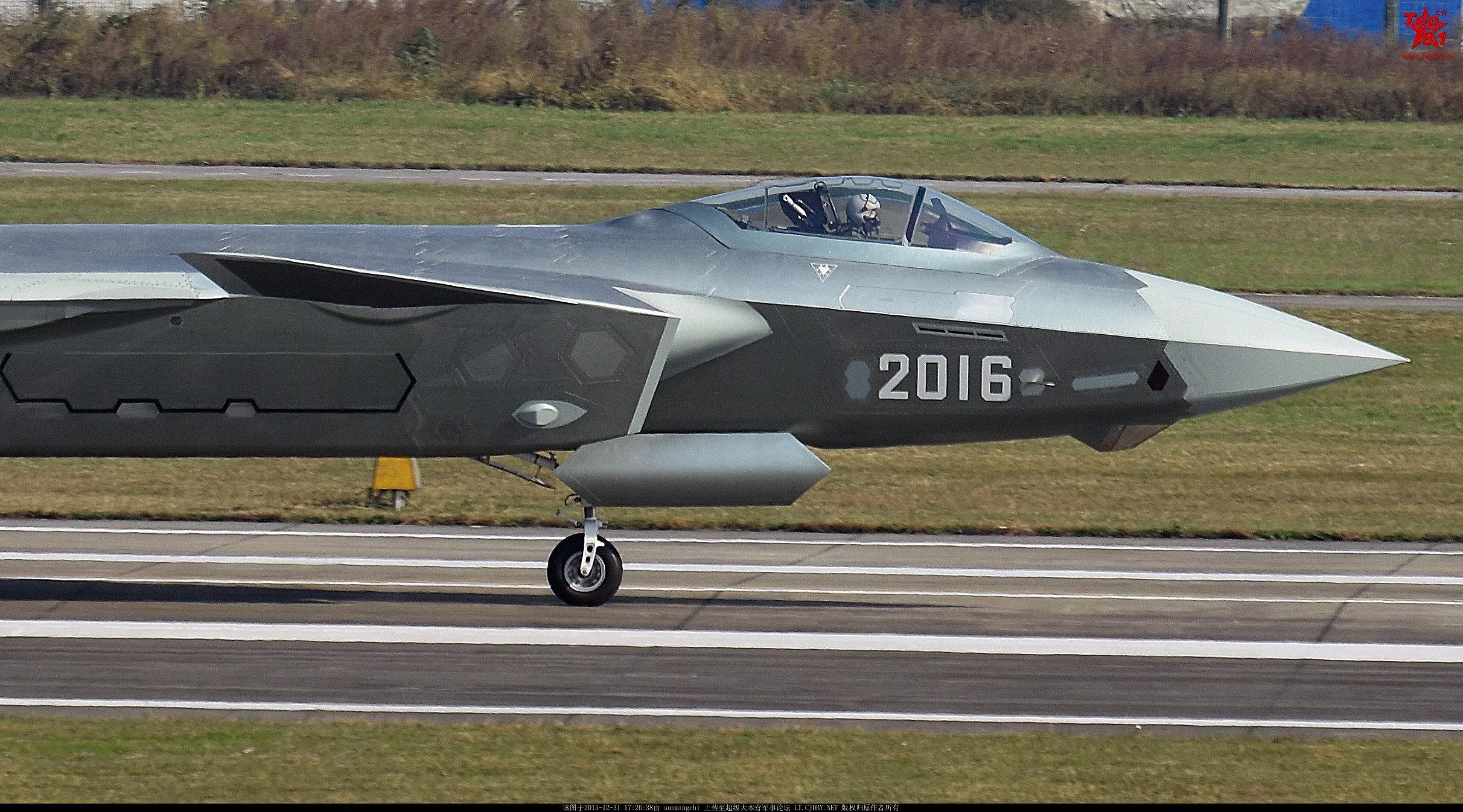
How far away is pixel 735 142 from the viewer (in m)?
40.4

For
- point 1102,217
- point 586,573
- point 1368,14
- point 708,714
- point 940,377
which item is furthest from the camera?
point 1368,14

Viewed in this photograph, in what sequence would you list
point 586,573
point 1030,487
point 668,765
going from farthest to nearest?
point 1030,487, point 586,573, point 668,765

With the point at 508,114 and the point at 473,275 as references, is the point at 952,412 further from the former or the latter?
the point at 508,114

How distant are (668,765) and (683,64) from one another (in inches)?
1518

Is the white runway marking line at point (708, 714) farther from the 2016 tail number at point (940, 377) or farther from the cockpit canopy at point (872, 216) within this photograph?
the cockpit canopy at point (872, 216)

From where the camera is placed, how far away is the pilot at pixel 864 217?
13562 millimetres

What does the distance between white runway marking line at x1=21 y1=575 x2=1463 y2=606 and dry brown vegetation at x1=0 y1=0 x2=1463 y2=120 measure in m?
30.8

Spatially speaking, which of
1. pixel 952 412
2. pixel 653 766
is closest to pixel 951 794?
pixel 653 766

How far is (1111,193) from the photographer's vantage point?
A: 119ft

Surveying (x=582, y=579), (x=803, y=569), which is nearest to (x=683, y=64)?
(x=803, y=569)

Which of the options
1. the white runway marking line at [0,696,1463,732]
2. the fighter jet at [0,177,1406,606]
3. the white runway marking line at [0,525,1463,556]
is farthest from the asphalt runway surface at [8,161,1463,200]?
the white runway marking line at [0,696,1463,732]

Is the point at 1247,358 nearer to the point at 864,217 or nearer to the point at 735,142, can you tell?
the point at 864,217

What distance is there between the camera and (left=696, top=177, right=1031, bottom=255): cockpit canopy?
44.5 feet

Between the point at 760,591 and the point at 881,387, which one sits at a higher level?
the point at 881,387
